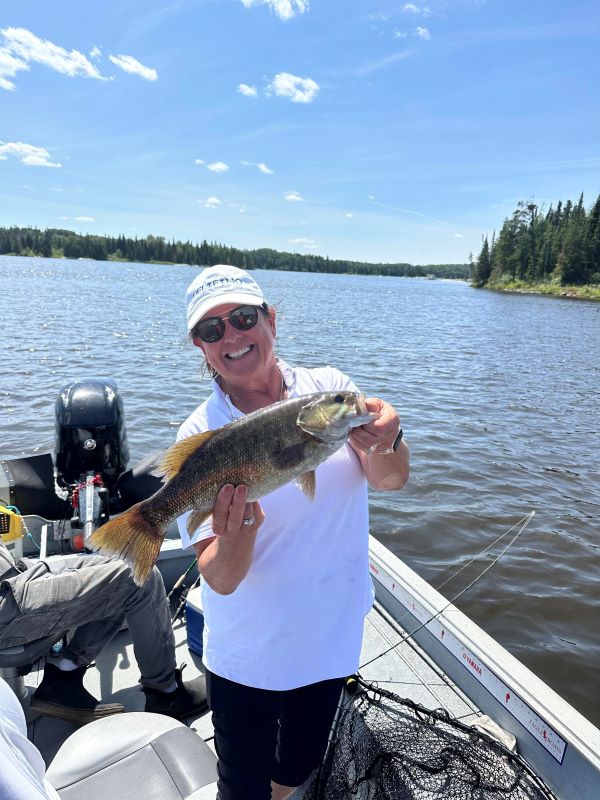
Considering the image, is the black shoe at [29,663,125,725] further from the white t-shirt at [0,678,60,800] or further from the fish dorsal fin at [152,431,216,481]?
the white t-shirt at [0,678,60,800]

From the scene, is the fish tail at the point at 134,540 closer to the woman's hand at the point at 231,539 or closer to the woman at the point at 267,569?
the woman at the point at 267,569

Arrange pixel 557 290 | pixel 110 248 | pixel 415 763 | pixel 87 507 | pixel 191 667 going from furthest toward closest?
1. pixel 110 248
2. pixel 557 290
3. pixel 87 507
4. pixel 191 667
5. pixel 415 763

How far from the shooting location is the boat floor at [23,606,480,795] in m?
3.48

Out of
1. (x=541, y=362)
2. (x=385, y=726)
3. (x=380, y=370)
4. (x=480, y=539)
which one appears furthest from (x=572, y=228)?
(x=385, y=726)

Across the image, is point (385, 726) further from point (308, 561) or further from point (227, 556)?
point (227, 556)

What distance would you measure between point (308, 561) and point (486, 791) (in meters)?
1.69

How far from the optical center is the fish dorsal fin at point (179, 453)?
224cm

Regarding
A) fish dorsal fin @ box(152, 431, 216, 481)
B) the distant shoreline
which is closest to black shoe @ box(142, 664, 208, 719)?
fish dorsal fin @ box(152, 431, 216, 481)

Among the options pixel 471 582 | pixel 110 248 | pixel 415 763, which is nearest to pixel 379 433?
pixel 415 763

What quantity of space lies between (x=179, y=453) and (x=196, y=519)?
291 millimetres

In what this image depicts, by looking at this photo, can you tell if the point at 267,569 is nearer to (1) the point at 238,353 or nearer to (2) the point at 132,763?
(1) the point at 238,353

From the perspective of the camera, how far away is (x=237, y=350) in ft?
7.64

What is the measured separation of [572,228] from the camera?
84188 millimetres

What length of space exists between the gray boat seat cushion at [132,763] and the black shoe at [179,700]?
83 centimetres
